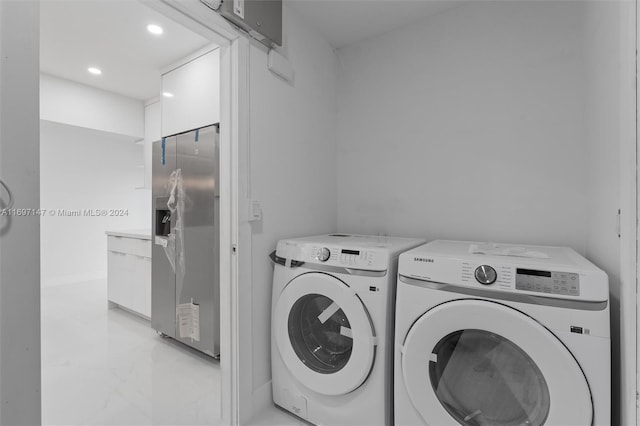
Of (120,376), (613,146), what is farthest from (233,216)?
(613,146)

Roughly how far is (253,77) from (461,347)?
163cm

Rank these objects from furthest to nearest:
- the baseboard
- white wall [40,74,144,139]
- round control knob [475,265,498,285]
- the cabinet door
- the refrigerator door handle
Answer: the cabinet door, white wall [40,74,144,139], the baseboard, round control knob [475,265,498,285], the refrigerator door handle

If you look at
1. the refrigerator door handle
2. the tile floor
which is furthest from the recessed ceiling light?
the tile floor

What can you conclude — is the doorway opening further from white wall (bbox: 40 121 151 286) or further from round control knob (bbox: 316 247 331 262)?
round control knob (bbox: 316 247 331 262)

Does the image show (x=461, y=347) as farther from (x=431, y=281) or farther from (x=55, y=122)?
(x=55, y=122)

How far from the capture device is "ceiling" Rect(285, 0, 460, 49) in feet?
6.07

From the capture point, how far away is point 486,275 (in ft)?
3.58

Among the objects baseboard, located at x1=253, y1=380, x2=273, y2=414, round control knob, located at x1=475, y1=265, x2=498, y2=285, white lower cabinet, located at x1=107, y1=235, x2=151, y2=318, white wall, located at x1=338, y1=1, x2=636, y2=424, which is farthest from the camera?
white lower cabinet, located at x1=107, y1=235, x2=151, y2=318

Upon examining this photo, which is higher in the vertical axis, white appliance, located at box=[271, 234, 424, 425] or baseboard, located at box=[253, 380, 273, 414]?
white appliance, located at box=[271, 234, 424, 425]

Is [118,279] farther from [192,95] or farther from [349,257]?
[349,257]

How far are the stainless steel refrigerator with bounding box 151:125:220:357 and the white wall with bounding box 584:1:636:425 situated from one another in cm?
208

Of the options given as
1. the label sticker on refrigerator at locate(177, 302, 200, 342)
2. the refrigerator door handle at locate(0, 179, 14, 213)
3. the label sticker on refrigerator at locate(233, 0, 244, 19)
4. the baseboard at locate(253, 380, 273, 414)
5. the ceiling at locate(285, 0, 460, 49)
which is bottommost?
the baseboard at locate(253, 380, 273, 414)

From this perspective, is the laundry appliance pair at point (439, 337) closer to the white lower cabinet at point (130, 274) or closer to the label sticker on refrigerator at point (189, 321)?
the label sticker on refrigerator at point (189, 321)

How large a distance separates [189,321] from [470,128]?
7.99 ft
